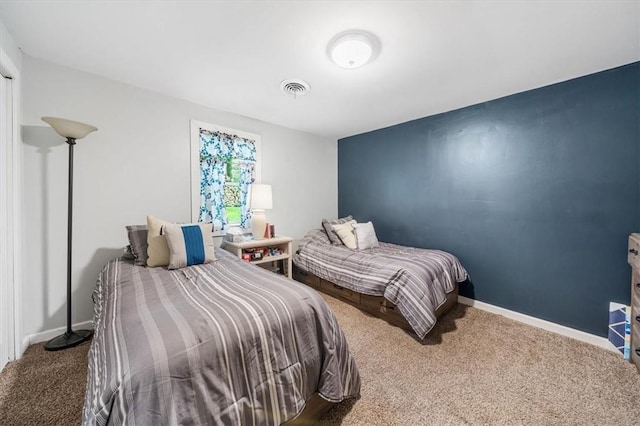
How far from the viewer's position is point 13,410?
52.8 inches

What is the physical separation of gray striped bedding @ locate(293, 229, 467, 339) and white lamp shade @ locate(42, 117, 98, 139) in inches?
97.7

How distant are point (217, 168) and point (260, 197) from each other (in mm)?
619

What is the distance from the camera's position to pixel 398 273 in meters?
2.28

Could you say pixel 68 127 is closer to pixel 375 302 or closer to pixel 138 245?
pixel 138 245

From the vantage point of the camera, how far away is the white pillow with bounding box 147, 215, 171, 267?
6.33ft

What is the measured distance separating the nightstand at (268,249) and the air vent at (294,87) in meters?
1.68

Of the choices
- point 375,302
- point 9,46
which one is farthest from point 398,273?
point 9,46

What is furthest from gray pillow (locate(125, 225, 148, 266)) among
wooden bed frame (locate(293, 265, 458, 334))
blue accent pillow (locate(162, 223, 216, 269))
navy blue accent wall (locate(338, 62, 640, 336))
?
navy blue accent wall (locate(338, 62, 640, 336))

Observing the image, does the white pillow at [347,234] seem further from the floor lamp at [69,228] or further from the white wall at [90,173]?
the floor lamp at [69,228]

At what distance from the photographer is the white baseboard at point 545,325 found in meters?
2.06

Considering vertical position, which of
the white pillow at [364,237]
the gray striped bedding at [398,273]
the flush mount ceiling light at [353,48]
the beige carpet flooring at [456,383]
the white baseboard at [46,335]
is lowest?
the beige carpet flooring at [456,383]

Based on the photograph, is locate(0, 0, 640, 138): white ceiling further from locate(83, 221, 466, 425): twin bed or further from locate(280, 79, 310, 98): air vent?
locate(83, 221, 466, 425): twin bed

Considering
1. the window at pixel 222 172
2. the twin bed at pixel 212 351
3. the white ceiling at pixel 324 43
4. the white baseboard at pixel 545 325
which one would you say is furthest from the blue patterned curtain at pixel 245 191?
the white baseboard at pixel 545 325

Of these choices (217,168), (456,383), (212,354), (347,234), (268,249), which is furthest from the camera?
(347,234)
